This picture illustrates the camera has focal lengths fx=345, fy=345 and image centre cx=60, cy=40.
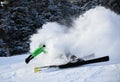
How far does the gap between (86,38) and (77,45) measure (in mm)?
402

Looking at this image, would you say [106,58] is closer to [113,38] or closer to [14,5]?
[113,38]

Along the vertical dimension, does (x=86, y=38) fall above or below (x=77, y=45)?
above

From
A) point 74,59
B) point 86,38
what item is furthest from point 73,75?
point 86,38

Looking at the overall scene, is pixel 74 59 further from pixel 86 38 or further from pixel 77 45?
pixel 86 38

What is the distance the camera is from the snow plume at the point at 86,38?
33.8ft

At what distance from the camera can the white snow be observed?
878 cm

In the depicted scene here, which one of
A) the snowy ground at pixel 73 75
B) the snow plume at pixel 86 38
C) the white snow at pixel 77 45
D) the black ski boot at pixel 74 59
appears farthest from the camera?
the snow plume at pixel 86 38

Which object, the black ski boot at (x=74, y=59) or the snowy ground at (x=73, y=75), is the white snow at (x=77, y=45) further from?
the black ski boot at (x=74, y=59)

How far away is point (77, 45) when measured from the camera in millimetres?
10914

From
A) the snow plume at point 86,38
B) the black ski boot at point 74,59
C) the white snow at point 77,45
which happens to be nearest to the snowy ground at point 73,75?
the white snow at point 77,45

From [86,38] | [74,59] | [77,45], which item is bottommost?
[74,59]

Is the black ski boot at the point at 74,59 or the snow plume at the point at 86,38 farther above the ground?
the snow plume at the point at 86,38

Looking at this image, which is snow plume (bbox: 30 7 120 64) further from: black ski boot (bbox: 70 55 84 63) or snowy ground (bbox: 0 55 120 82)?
snowy ground (bbox: 0 55 120 82)

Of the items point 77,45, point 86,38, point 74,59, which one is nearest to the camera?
point 74,59
